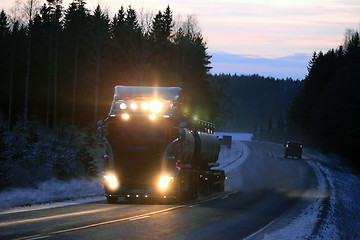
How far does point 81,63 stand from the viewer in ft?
264

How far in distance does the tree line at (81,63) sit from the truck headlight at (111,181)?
37.9 meters

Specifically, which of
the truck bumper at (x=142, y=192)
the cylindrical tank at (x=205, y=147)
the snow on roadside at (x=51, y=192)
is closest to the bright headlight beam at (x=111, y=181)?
the truck bumper at (x=142, y=192)

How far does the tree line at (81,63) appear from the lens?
204 ft

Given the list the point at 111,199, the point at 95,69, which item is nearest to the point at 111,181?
the point at 111,199

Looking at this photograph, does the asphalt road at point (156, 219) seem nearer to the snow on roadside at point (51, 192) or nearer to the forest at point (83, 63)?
the snow on roadside at point (51, 192)

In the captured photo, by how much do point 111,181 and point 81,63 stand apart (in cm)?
6144

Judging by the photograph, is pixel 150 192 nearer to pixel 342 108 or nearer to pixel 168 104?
pixel 168 104

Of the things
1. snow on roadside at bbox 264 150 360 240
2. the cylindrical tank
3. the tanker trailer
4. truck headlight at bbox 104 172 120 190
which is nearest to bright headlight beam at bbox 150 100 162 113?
the tanker trailer

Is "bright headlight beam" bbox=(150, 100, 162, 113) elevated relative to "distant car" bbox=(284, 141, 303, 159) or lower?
elevated

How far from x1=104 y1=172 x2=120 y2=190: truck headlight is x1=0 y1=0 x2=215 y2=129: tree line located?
3786 cm

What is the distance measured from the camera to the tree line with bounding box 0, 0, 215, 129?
62.2m

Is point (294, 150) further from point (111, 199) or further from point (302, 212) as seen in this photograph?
point (111, 199)

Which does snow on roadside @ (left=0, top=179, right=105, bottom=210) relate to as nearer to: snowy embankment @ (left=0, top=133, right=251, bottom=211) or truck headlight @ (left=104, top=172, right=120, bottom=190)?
snowy embankment @ (left=0, top=133, right=251, bottom=211)

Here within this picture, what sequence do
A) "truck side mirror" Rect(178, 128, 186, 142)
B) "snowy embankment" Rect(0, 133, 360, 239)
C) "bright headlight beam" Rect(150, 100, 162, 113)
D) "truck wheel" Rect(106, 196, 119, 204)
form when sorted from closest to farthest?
"snowy embankment" Rect(0, 133, 360, 239)
"truck side mirror" Rect(178, 128, 186, 142)
"bright headlight beam" Rect(150, 100, 162, 113)
"truck wheel" Rect(106, 196, 119, 204)
